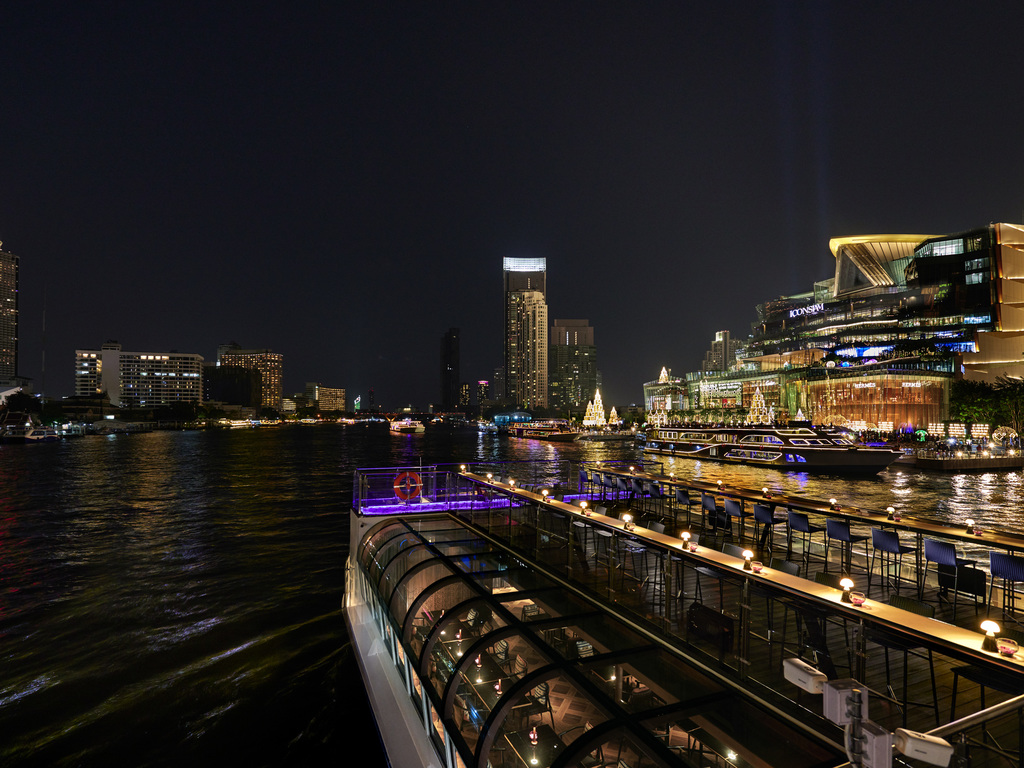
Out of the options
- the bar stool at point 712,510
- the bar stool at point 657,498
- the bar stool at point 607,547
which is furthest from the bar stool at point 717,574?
the bar stool at point 657,498

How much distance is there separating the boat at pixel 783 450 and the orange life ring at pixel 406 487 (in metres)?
45.1

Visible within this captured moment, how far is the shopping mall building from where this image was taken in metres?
97.1

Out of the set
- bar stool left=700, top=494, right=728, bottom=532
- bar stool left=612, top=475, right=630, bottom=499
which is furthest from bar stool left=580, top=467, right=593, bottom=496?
bar stool left=700, top=494, right=728, bottom=532

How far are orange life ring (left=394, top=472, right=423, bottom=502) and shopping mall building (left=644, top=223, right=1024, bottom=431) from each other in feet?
335

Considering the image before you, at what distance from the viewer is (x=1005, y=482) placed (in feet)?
136

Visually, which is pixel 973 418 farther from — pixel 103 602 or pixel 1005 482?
pixel 103 602

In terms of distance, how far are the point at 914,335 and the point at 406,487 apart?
405ft

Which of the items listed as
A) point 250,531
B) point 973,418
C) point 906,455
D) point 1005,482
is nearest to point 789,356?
point 973,418

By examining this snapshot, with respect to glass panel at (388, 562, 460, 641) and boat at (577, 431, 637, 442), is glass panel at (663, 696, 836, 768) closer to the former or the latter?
glass panel at (388, 562, 460, 641)

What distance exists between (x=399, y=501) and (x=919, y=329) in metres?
124

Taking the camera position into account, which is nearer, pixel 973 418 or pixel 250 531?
pixel 250 531

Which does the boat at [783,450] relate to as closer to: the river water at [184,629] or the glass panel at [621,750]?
the river water at [184,629]

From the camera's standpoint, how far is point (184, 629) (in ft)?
47.4

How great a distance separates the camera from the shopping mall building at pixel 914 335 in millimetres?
97062
